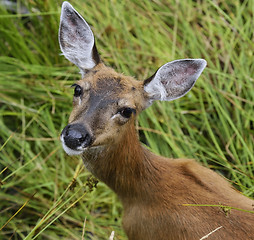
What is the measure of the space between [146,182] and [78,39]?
1242mm

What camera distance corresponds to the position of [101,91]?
3338mm

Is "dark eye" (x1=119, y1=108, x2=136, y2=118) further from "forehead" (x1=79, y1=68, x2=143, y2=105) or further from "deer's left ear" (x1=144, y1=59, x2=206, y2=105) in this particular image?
"deer's left ear" (x1=144, y1=59, x2=206, y2=105)

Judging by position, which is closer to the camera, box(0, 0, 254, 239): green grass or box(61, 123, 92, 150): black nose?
box(61, 123, 92, 150): black nose

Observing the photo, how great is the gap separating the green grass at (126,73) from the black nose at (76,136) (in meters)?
1.50

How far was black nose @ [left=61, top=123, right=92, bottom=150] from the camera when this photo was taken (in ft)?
9.99

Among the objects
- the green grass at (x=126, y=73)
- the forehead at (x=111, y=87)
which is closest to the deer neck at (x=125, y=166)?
the forehead at (x=111, y=87)

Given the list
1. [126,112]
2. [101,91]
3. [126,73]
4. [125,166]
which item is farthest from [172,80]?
[126,73]

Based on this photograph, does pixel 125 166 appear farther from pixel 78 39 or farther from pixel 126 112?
pixel 78 39

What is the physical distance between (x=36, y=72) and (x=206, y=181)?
7.96ft

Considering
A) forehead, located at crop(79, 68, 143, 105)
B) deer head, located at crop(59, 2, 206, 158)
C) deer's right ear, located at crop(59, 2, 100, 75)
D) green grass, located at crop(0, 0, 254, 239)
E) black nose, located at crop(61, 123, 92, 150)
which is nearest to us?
black nose, located at crop(61, 123, 92, 150)

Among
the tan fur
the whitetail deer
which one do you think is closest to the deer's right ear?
the whitetail deer

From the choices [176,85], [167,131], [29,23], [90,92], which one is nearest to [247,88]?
[167,131]

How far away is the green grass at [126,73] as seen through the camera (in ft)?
15.4

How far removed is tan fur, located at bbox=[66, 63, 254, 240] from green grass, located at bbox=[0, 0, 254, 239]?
33.3 inches
